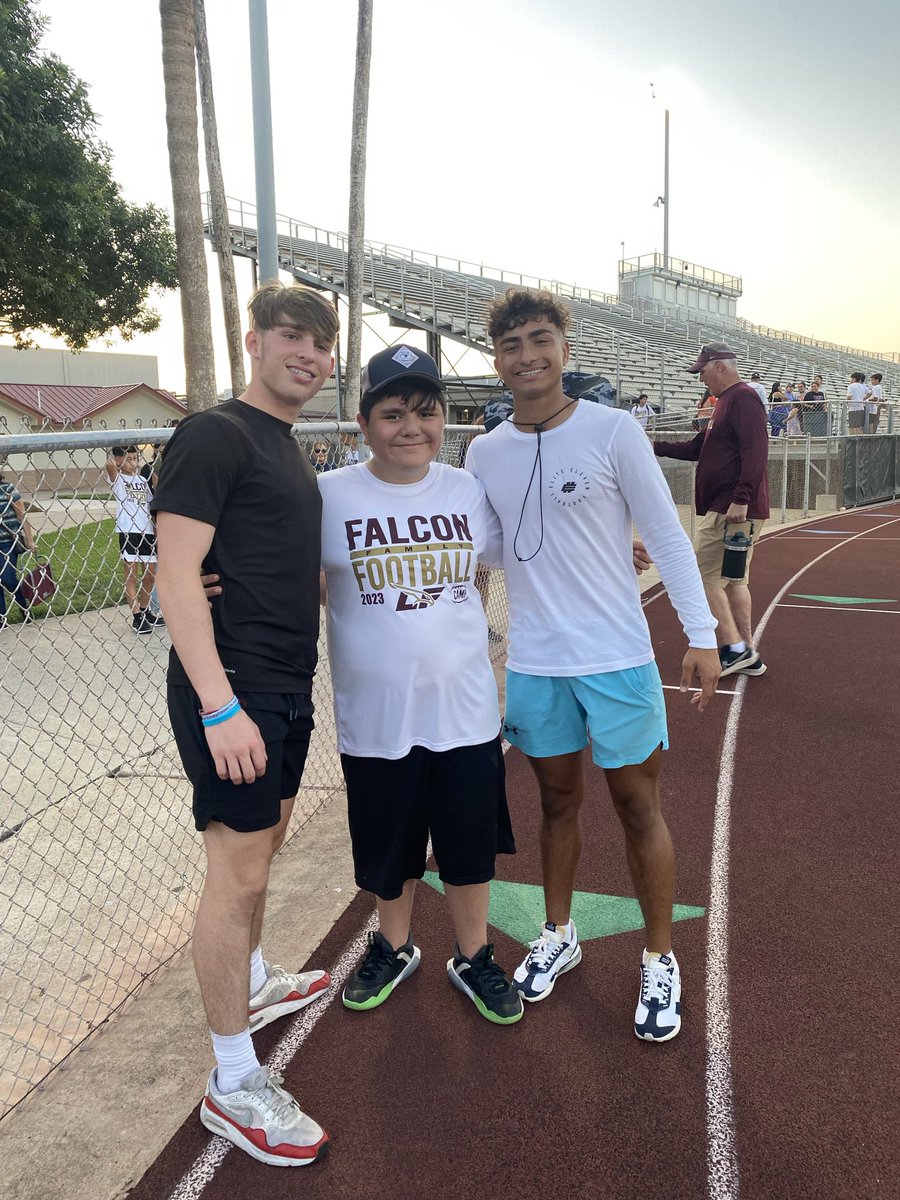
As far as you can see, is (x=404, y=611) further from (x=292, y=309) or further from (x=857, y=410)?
(x=857, y=410)

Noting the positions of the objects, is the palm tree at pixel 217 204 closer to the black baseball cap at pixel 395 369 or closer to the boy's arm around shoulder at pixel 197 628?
the black baseball cap at pixel 395 369

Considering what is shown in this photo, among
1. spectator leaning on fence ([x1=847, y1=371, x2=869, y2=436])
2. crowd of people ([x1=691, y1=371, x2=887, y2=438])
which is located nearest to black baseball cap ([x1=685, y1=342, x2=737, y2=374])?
crowd of people ([x1=691, y1=371, x2=887, y2=438])

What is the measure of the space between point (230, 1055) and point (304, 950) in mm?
945

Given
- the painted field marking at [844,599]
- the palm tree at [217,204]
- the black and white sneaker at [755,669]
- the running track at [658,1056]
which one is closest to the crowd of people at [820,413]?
the painted field marking at [844,599]

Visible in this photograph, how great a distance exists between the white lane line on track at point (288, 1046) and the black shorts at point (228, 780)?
926 millimetres

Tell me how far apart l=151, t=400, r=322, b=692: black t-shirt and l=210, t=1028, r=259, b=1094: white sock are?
960 mm

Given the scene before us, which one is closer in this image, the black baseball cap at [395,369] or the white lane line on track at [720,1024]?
the white lane line on track at [720,1024]

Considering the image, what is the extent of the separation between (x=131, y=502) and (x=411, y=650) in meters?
2.38

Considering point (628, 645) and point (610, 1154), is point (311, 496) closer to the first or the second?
point (628, 645)

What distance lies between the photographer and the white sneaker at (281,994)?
9.09 ft

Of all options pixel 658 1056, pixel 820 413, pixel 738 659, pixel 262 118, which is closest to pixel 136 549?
pixel 658 1056

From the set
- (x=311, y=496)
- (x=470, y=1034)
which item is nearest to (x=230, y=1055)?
(x=470, y=1034)

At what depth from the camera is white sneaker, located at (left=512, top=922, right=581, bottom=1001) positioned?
9.45ft

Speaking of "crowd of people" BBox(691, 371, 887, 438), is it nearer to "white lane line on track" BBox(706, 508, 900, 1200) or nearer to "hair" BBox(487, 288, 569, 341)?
"white lane line on track" BBox(706, 508, 900, 1200)
